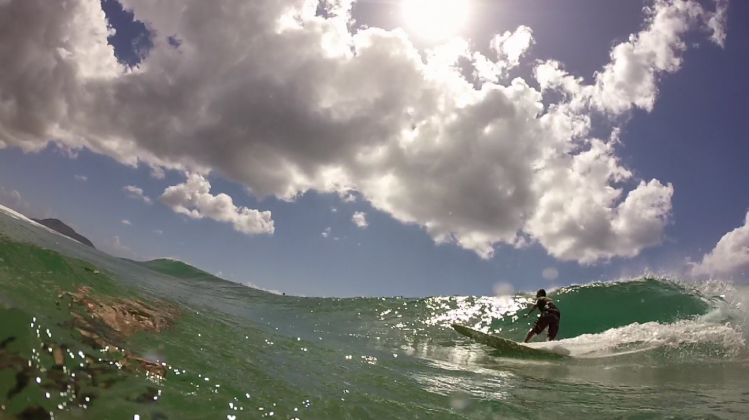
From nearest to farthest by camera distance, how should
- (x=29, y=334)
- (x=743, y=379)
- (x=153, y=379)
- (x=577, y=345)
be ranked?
(x=29, y=334) → (x=153, y=379) → (x=743, y=379) → (x=577, y=345)

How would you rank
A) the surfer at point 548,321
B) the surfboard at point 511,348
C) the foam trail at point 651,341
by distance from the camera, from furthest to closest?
the surfer at point 548,321 < the foam trail at point 651,341 < the surfboard at point 511,348

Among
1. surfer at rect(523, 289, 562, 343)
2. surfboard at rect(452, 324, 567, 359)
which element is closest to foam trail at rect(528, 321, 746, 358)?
surfboard at rect(452, 324, 567, 359)

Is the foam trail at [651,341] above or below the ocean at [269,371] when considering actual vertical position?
above

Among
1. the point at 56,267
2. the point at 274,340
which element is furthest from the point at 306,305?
the point at 56,267

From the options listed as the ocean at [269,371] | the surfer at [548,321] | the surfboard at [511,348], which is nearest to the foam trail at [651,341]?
the ocean at [269,371]

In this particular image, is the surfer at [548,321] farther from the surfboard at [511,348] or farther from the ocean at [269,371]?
the surfboard at [511,348]

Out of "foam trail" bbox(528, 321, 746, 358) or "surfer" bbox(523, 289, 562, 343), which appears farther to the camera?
"surfer" bbox(523, 289, 562, 343)

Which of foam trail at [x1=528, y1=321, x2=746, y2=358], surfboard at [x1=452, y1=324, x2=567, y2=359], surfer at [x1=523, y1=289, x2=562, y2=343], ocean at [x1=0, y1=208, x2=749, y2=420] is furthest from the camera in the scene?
surfer at [x1=523, y1=289, x2=562, y2=343]

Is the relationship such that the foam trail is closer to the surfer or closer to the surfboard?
the surfboard

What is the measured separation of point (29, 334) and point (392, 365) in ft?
16.5

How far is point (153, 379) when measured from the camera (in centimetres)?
274

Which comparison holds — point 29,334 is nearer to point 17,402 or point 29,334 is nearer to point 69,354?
point 69,354

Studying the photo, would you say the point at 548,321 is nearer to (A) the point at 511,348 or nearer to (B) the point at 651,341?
(B) the point at 651,341

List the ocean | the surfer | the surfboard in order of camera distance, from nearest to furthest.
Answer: the ocean < the surfboard < the surfer
